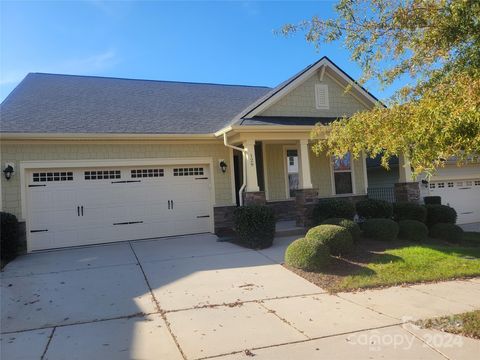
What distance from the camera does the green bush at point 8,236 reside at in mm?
9711

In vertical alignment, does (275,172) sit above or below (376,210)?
above

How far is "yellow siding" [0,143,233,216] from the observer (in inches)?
424

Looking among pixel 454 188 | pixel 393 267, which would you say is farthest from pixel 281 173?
pixel 454 188

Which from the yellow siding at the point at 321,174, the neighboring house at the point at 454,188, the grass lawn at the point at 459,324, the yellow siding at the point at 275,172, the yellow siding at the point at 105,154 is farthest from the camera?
the neighboring house at the point at 454,188

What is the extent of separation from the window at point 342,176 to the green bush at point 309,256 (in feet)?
23.3

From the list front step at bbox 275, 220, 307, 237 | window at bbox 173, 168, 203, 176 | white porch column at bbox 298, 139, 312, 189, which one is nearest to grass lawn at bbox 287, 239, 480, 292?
front step at bbox 275, 220, 307, 237

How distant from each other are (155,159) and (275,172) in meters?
4.35

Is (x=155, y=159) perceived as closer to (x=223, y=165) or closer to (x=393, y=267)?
(x=223, y=165)

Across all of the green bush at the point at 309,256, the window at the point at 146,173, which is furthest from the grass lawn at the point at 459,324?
the window at the point at 146,173

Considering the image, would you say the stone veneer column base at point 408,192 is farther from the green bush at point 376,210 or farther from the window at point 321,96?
the window at point 321,96

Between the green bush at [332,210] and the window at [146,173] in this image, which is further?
the window at [146,173]

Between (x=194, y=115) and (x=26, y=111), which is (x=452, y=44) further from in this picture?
(x=26, y=111)

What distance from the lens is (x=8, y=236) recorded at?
32.5 ft

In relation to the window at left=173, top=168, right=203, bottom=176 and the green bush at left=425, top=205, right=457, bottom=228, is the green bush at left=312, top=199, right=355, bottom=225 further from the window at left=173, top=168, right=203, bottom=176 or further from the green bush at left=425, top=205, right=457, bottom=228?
the window at left=173, top=168, right=203, bottom=176
